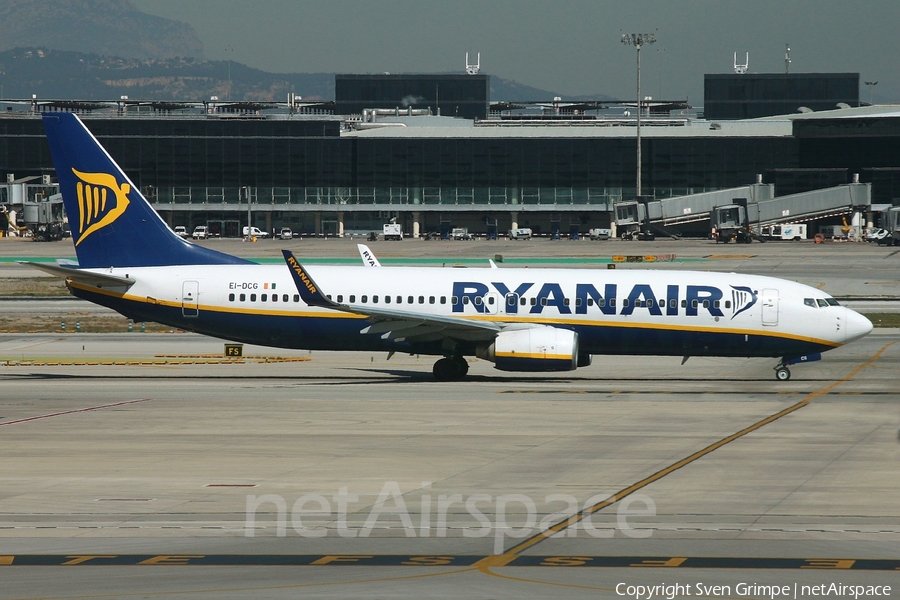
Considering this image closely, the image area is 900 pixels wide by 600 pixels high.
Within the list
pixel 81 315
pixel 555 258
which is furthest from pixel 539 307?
pixel 555 258

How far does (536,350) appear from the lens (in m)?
39.4

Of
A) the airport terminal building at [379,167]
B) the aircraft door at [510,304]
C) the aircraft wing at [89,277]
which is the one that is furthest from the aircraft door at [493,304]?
the airport terminal building at [379,167]

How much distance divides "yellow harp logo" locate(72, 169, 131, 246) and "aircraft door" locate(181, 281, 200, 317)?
390 centimetres

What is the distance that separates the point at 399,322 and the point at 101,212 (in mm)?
12165

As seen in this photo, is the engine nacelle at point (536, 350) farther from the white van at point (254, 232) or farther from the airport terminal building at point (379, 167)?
the airport terminal building at point (379, 167)

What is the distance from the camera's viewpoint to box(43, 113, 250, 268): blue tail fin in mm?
42562

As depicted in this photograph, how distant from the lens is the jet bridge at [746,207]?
139250 mm

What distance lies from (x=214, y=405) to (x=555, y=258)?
71.2 meters

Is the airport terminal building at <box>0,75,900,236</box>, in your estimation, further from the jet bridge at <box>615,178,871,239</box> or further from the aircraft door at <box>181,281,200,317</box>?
the aircraft door at <box>181,281,200,317</box>

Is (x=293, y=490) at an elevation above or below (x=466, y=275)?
below

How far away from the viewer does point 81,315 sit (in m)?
62.9

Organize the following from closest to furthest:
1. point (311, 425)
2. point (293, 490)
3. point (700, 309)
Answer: point (293, 490)
point (311, 425)
point (700, 309)

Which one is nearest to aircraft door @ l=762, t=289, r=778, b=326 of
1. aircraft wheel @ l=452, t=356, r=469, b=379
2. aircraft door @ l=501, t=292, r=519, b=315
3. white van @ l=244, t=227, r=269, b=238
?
aircraft door @ l=501, t=292, r=519, b=315

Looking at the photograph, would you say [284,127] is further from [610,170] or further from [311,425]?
[311,425]
